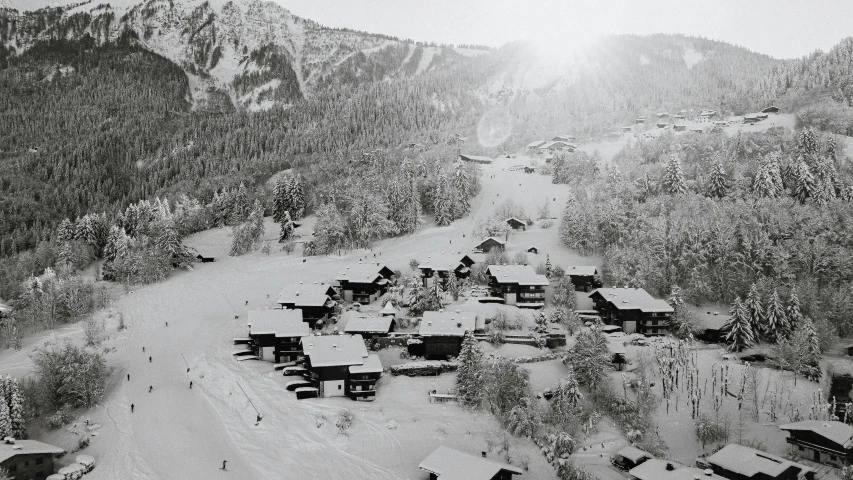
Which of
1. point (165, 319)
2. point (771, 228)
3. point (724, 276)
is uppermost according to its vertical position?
point (771, 228)

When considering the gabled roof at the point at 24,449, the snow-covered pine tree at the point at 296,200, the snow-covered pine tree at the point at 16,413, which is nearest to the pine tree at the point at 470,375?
the gabled roof at the point at 24,449

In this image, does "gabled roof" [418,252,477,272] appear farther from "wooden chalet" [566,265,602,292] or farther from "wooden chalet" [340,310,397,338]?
"wooden chalet" [340,310,397,338]

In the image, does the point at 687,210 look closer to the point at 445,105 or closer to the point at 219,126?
the point at 445,105

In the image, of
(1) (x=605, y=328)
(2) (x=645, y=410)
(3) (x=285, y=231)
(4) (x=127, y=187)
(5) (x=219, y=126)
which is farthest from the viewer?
(5) (x=219, y=126)

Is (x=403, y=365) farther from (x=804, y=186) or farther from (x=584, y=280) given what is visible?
(x=804, y=186)

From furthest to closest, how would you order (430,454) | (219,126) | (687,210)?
(219,126) < (687,210) < (430,454)

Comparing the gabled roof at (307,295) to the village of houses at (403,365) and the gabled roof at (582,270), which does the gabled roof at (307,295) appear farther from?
the gabled roof at (582,270)

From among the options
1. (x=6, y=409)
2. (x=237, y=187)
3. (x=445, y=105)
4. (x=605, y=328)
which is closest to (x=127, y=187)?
(x=237, y=187)
